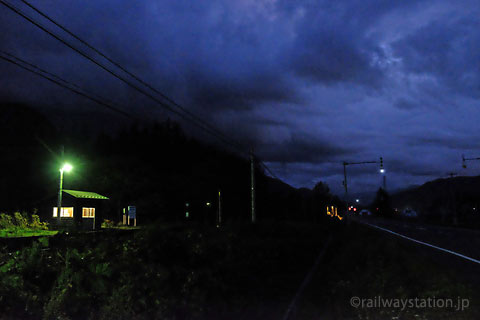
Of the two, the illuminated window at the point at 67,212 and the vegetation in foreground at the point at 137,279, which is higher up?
the illuminated window at the point at 67,212

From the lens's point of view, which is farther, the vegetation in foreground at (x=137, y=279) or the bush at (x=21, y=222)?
the bush at (x=21, y=222)

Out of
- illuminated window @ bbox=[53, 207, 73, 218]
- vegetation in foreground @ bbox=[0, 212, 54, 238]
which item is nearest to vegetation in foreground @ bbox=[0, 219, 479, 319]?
vegetation in foreground @ bbox=[0, 212, 54, 238]

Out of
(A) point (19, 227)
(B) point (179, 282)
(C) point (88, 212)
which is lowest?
(B) point (179, 282)

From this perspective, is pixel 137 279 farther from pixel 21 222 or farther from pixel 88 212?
pixel 88 212

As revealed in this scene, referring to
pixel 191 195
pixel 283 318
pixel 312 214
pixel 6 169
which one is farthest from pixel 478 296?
pixel 6 169

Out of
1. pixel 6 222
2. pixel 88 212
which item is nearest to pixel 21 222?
pixel 6 222

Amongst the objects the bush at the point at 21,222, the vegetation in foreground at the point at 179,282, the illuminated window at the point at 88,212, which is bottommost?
the vegetation in foreground at the point at 179,282

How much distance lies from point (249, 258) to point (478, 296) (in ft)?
25.4

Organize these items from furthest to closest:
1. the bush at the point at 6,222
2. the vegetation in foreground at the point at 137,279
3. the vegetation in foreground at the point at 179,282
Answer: the bush at the point at 6,222, the vegetation in foreground at the point at 179,282, the vegetation in foreground at the point at 137,279

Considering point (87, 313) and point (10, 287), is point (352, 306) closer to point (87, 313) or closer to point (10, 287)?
point (87, 313)

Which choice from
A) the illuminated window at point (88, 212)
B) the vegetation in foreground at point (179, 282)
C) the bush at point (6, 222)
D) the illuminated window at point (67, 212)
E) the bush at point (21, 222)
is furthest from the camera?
the illuminated window at point (88, 212)

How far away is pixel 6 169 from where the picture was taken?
272 ft

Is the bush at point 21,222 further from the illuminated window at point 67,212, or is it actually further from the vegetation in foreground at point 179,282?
the vegetation in foreground at point 179,282

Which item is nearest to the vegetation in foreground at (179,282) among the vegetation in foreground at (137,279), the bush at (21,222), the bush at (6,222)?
the vegetation in foreground at (137,279)
